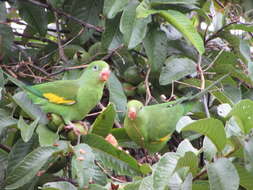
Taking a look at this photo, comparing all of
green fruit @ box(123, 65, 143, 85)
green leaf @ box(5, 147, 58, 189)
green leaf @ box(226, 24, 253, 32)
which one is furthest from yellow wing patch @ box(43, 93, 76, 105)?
green leaf @ box(226, 24, 253, 32)

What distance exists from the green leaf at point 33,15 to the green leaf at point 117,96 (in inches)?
16.0

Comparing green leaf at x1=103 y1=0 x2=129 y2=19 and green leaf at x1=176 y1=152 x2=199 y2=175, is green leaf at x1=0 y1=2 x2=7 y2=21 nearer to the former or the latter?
green leaf at x1=103 y1=0 x2=129 y2=19

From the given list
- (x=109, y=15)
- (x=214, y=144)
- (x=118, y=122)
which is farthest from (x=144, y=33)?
(x=214, y=144)

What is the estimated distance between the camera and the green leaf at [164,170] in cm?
106

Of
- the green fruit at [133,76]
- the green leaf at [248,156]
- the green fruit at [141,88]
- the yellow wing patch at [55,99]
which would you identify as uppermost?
the green leaf at [248,156]

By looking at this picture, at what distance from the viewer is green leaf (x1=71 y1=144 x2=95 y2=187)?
1127 millimetres

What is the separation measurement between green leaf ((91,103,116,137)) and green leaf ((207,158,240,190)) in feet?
1.07

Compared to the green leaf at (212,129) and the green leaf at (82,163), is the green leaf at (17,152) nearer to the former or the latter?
the green leaf at (82,163)

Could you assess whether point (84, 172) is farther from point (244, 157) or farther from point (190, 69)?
point (190, 69)

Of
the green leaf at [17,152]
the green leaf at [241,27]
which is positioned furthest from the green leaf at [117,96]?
the green leaf at [241,27]

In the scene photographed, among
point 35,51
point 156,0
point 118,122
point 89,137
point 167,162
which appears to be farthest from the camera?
point 35,51

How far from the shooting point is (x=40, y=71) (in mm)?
1729

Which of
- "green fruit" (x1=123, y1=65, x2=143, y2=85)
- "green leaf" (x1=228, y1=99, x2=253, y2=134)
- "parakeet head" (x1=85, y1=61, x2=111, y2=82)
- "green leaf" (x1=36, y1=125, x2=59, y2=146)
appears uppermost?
"green leaf" (x1=228, y1=99, x2=253, y2=134)

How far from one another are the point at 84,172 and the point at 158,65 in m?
0.64
